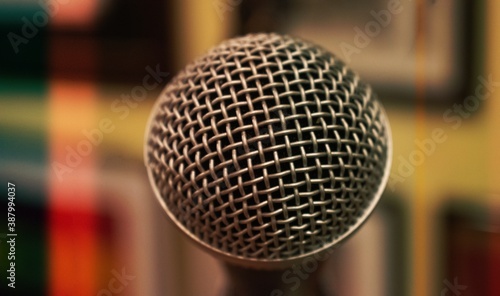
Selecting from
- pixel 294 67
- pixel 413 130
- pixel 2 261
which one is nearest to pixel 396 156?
pixel 413 130

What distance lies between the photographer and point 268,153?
0.47 m

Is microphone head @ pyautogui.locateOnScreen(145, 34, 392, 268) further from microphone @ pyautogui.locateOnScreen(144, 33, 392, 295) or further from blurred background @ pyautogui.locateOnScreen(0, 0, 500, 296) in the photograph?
blurred background @ pyautogui.locateOnScreen(0, 0, 500, 296)

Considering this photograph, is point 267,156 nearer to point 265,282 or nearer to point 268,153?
point 268,153

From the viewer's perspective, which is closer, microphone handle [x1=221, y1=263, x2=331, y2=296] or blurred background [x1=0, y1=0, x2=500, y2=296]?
microphone handle [x1=221, y1=263, x2=331, y2=296]

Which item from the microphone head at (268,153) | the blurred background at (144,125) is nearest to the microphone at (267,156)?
the microphone head at (268,153)

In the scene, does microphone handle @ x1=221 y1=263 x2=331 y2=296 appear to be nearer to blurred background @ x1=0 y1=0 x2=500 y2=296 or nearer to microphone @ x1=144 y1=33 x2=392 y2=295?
microphone @ x1=144 y1=33 x2=392 y2=295

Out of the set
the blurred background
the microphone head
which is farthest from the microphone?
the blurred background

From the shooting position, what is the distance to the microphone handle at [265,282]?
1.75ft

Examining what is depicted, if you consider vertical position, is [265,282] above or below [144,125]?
below

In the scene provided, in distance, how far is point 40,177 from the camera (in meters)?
0.93

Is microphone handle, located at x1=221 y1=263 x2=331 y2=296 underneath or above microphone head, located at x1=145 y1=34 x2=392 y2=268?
underneath

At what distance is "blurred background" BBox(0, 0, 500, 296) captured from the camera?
78cm

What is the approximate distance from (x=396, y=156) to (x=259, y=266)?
37 centimetres

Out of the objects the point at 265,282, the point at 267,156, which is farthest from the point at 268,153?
the point at 265,282
